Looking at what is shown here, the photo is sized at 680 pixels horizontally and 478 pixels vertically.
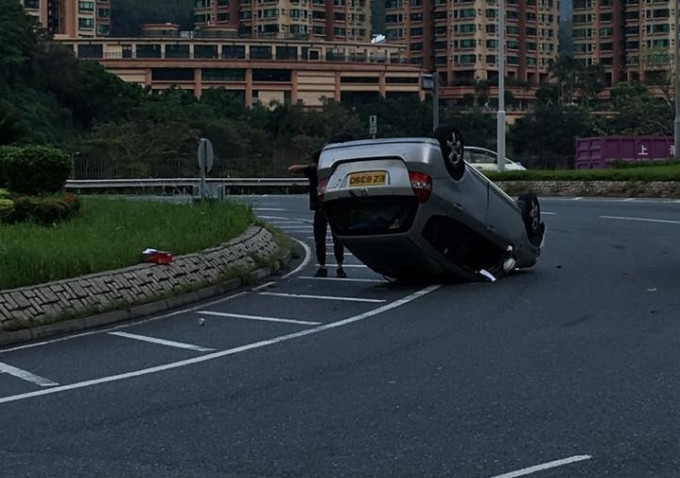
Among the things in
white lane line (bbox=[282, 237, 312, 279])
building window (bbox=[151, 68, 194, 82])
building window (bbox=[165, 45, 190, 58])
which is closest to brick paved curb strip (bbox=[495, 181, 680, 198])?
white lane line (bbox=[282, 237, 312, 279])

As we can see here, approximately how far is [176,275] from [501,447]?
326 inches

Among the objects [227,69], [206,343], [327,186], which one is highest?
[227,69]

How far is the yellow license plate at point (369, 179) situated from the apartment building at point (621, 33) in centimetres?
8153

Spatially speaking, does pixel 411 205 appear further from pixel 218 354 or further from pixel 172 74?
pixel 172 74

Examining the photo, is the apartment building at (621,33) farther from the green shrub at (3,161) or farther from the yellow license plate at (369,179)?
the yellow license plate at (369,179)

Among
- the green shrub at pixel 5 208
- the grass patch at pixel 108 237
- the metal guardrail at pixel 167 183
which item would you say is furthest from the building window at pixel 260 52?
the green shrub at pixel 5 208

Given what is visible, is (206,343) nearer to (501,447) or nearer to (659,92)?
(501,447)

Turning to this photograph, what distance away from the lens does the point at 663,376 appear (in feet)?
31.4

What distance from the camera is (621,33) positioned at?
100 metres

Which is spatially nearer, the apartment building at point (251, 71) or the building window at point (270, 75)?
the apartment building at point (251, 71)

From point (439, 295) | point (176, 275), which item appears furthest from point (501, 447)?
point (176, 275)

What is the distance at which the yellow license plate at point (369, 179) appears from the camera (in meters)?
14.7

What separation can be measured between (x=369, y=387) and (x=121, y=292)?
5.35 metres

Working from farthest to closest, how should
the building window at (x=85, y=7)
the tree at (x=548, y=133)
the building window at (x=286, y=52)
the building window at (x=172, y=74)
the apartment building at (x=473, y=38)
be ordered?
1. the building window at (x=85, y=7)
2. the apartment building at (x=473, y=38)
3. the building window at (x=286, y=52)
4. the building window at (x=172, y=74)
5. the tree at (x=548, y=133)
